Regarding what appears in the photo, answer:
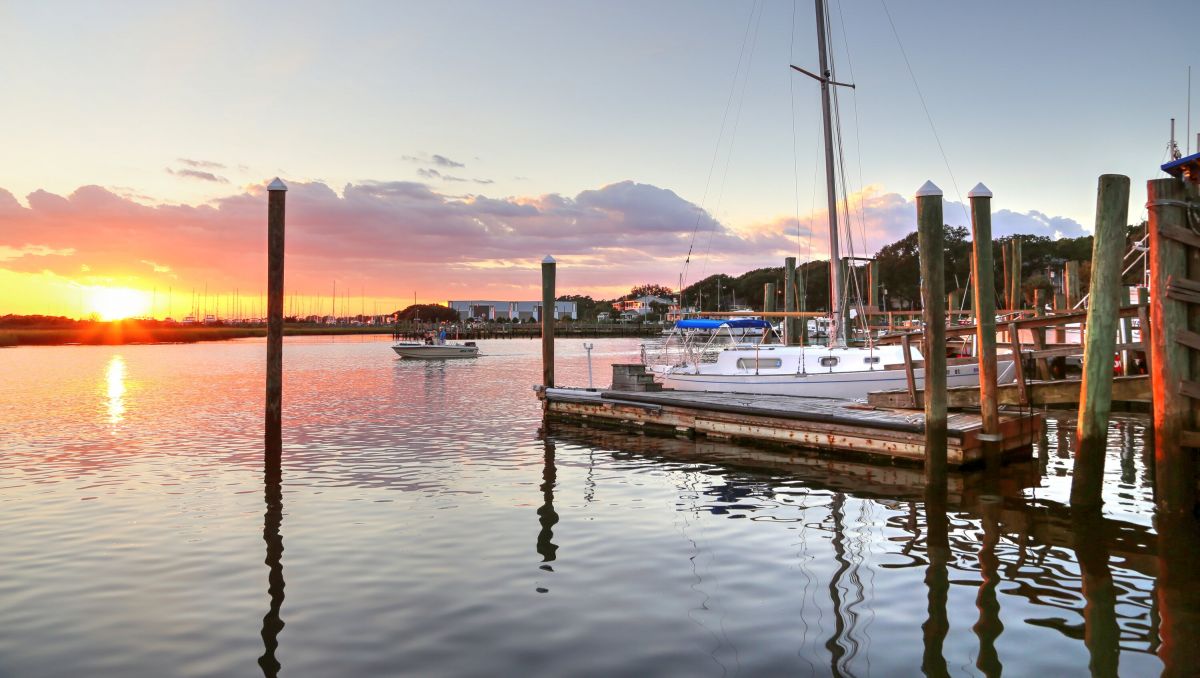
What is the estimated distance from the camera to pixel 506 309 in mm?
184500

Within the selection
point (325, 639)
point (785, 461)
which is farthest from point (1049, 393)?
point (325, 639)

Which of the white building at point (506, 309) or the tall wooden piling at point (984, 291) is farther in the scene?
the white building at point (506, 309)

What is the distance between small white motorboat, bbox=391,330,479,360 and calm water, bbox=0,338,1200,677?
4737 cm

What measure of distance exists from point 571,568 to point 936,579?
12.8 ft

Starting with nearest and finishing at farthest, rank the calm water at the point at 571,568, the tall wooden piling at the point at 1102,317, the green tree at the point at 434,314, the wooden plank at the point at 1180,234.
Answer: the calm water at the point at 571,568 → the wooden plank at the point at 1180,234 → the tall wooden piling at the point at 1102,317 → the green tree at the point at 434,314

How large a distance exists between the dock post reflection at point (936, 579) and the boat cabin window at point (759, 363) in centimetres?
1215

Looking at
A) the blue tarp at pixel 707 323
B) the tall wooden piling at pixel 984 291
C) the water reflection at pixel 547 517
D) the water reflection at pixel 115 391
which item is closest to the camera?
the water reflection at pixel 547 517

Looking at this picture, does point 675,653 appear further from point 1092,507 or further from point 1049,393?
point 1049,393

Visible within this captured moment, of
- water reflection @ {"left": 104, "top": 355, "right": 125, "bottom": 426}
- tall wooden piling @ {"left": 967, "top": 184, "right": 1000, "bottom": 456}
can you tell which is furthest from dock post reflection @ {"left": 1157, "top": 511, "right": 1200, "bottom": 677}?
water reflection @ {"left": 104, "top": 355, "right": 125, "bottom": 426}

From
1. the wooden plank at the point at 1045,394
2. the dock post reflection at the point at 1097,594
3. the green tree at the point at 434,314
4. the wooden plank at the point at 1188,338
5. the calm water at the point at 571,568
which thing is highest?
the green tree at the point at 434,314

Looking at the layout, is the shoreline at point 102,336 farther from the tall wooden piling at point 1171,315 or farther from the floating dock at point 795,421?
the tall wooden piling at point 1171,315

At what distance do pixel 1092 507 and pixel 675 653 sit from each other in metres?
6.94

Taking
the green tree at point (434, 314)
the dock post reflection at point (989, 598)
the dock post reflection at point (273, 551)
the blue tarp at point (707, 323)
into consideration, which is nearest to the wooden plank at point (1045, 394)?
the dock post reflection at point (989, 598)

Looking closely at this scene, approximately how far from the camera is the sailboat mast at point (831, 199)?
24.8 m
